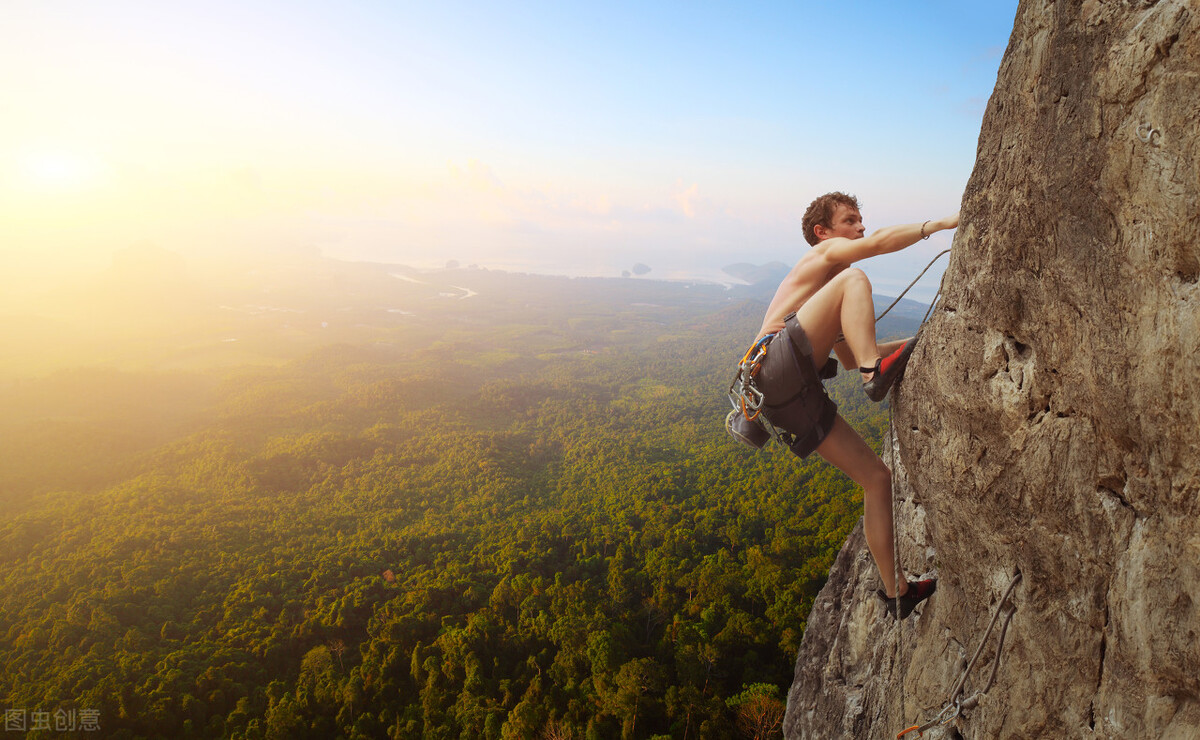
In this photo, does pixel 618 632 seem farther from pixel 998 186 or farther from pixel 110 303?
pixel 110 303

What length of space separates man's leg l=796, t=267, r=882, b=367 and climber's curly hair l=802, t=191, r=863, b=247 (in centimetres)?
80

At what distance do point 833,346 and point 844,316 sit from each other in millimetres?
531

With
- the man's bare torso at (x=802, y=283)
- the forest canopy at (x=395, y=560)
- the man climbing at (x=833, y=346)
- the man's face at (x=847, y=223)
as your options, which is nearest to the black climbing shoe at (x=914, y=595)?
the man climbing at (x=833, y=346)

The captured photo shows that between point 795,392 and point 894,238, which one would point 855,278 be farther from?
point 795,392

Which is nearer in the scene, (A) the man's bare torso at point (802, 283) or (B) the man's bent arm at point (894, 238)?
(B) the man's bent arm at point (894, 238)

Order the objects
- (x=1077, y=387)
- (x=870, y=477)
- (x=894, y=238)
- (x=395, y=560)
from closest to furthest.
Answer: (x=1077, y=387)
(x=894, y=238)
(x=870, y=477)
(x=395, y=560)

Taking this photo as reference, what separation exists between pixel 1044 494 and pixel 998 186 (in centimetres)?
206

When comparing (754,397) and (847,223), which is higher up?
(847,223)

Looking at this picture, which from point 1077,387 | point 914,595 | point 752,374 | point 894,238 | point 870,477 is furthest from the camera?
point 914,595

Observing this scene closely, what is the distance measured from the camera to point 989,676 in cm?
416

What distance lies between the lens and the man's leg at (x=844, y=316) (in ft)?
13.5

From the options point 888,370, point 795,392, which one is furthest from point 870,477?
point 795,392

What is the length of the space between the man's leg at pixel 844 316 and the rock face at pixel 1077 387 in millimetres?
537

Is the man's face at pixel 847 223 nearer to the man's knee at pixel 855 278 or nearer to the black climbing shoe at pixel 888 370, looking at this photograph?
the man's knee at pixel 855 278
